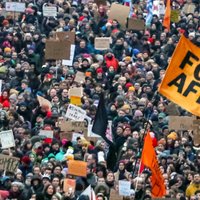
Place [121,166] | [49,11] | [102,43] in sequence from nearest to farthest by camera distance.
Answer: [121,166] → [102,43] → [49,11]

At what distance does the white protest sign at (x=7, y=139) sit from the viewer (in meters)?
31.2

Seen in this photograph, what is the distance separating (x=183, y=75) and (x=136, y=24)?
1508cm

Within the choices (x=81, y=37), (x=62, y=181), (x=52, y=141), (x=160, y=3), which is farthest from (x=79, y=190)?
(x=160, y=3)

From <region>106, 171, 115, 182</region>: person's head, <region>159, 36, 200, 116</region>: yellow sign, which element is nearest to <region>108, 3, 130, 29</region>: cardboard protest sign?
<region>106, 171, 115, 182</region>: person's head

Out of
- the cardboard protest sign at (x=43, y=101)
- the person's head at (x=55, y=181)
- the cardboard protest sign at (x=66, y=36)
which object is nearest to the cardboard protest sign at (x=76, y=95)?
the cardboard protest sign at (x=43, y=101)

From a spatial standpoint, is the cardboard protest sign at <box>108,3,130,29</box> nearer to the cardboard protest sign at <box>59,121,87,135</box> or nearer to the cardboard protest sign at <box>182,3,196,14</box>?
the cardboard protest sign at <box>182,3,196,14</box>

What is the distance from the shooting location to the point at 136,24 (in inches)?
1630

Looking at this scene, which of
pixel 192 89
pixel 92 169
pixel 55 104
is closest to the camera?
pixel 192 89

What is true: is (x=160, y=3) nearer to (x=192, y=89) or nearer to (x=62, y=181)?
(x=62, y=181)

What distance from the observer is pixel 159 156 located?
103 feet

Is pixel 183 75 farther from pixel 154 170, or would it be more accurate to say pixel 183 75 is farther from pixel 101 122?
pixel 101 122

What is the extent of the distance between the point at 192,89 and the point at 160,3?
18.2 meters

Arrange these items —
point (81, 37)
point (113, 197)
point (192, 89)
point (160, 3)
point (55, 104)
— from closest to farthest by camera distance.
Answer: point (192, 89), point (113, 197), point (55, 104), point (81, 37), point (160, 3)

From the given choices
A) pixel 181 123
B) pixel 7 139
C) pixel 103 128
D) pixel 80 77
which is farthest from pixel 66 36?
pixel 7 139
